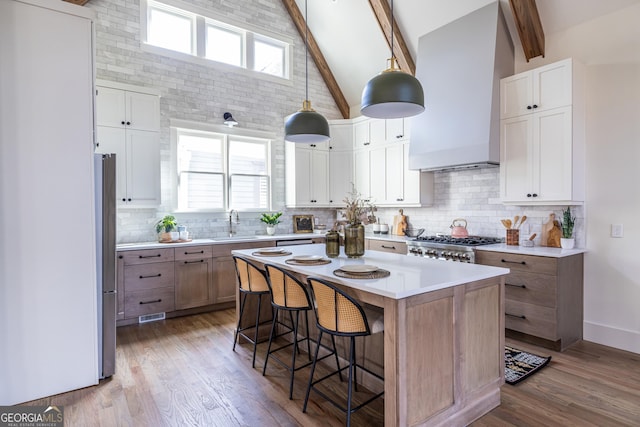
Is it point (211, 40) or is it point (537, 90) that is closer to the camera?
point (537, 90)

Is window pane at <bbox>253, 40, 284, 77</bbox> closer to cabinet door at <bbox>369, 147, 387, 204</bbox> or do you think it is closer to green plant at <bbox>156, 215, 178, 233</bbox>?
cabinet door at <bbox>369, 147, 387, 204</bbox>

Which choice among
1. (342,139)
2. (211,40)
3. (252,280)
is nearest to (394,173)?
(342,139)

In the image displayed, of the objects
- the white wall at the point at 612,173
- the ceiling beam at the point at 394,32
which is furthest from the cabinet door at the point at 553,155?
the ceiling beam at the point at 394,32

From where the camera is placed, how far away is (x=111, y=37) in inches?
171

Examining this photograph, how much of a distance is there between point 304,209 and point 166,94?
2.78m

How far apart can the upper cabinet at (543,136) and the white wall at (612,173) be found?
0.48ft

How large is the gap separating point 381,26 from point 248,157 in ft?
9.01

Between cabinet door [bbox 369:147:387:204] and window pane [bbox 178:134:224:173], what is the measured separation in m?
2.36

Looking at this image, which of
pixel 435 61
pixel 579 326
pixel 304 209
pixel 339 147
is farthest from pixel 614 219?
pixel 304 209

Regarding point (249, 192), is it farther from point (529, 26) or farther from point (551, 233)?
point (529, 26)

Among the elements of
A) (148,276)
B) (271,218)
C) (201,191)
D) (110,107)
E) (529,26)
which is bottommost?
(148,276)

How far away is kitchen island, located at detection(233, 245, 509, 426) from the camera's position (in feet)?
5.94

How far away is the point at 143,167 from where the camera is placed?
422 centimetres

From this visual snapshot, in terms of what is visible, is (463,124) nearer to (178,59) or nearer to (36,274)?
(178,59)
